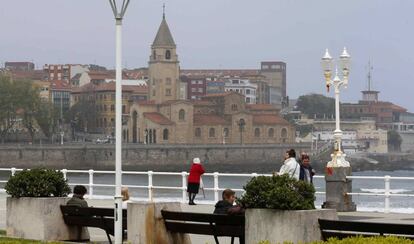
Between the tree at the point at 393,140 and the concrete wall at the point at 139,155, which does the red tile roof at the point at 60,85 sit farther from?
the tree at the point at 393,140

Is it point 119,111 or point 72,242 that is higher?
point 119,111

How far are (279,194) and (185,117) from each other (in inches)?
5535

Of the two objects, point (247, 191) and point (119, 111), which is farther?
point (119, 111)

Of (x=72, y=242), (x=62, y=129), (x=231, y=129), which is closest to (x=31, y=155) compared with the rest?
(x=62, y=129)

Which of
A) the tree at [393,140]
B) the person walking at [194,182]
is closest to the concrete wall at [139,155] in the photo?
the tree at [393,140]

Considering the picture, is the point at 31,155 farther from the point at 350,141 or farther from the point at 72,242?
the point at 72,242

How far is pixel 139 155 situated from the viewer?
452 ft

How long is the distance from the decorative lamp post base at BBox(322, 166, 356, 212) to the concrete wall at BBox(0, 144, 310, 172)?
108684 mm

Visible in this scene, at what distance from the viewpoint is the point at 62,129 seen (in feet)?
497

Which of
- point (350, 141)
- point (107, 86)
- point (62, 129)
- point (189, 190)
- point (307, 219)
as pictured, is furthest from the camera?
point (350, 141)

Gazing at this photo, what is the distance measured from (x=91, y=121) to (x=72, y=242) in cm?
14688

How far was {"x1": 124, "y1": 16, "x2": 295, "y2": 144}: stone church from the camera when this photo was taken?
151m

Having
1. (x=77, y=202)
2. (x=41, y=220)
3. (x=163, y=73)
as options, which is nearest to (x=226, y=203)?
(x=77, y=202)

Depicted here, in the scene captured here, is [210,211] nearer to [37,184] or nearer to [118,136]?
[37,184]
